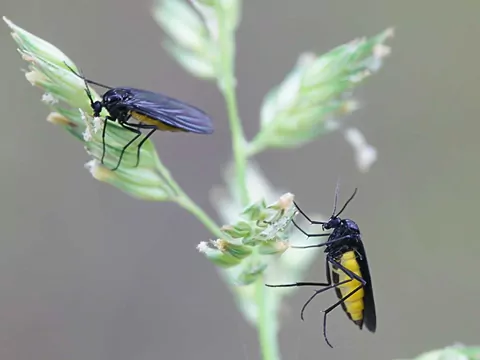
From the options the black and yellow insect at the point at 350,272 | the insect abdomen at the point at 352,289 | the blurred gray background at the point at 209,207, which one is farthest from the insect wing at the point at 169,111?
the blurred gray background at the point at 209,207

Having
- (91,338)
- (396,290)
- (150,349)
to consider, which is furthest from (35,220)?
(396,290)

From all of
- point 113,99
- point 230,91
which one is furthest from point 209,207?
point 113,99

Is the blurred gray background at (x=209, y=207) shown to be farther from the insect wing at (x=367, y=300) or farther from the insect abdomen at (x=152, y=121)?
the insect abdomen at (x=152, y=121)

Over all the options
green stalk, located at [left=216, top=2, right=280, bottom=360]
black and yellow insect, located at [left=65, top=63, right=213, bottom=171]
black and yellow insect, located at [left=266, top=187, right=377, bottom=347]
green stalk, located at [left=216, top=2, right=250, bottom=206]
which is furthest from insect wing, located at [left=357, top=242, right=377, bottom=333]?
black and yellow insect, located at [left=65, top=63, right=213, bottom=171]

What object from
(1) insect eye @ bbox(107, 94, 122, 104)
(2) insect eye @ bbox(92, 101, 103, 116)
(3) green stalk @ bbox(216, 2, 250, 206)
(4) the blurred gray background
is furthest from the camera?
(4) the blurred gray background

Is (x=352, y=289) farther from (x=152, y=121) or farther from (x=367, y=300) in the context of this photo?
(x=152, y=121)

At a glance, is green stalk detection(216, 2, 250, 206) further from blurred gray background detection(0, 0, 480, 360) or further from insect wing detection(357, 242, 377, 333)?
blurred gray background detection(0, 0, 480, 360)
